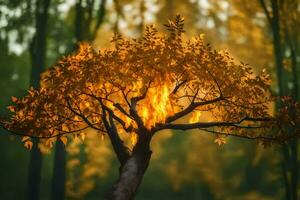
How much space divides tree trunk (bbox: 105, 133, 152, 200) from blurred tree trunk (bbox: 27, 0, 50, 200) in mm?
7387

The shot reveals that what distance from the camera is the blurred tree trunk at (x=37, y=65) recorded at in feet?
49.3

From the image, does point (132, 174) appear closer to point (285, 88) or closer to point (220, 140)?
point (220, 140)

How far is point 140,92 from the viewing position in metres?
7.89

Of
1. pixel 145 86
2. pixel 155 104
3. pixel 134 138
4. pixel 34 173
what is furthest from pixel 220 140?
pixel 34 173

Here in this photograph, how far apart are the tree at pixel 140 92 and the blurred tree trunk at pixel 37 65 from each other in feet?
22.7

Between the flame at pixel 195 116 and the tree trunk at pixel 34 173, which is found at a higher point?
the flame at pixel 195 116

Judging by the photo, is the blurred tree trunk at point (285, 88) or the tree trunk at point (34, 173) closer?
the blurred tree trunk at point (285, 88)

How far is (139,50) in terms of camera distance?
23.4ft

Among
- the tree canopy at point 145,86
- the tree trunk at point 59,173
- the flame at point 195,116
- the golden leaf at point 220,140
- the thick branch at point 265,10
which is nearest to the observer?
the tree canopy at point 145,86

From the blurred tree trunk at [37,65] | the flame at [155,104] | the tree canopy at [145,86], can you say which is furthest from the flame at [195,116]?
the blurred tree trunk at [37,65]

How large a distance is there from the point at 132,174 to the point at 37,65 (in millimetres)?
8929

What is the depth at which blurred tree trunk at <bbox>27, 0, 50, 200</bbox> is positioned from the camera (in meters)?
15.0

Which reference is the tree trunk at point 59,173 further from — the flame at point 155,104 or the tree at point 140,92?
the flame at point 155,104

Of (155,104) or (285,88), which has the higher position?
(285,88)
